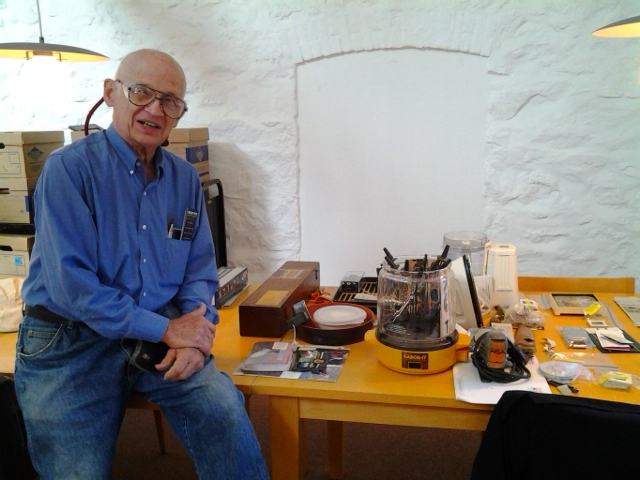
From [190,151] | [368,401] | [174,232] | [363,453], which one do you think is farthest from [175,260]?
[190,151]

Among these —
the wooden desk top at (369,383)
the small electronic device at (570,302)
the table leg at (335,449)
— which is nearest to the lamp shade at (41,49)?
the wooden desk top at (369,383)

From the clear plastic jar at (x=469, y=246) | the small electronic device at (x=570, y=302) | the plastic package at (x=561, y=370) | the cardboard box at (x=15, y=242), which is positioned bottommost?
the plastic package at (x=561, y=370)

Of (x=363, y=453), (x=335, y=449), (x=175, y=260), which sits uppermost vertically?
(x=175, y=260)

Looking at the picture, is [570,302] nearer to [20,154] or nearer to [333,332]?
[333,332]

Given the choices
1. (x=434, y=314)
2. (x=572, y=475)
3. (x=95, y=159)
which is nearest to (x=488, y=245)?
(x=434, y=314)

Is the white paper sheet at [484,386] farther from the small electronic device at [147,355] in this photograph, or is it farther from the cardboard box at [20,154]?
the cardboard box at [20,154]

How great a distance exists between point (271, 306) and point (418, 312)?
0.50m

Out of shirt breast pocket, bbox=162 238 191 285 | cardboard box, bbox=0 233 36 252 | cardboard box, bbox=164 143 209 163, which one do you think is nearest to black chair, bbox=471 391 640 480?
shirt breast pocket, bbox=162 238 191 285

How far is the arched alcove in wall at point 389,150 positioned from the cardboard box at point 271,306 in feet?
4.12

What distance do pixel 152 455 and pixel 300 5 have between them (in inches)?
93.6

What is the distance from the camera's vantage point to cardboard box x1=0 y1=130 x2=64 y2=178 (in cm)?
290

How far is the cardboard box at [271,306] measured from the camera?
1.92 m

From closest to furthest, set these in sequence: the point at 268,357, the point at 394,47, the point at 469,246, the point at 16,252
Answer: the point at 268,357 < the point at 469,246 < the point at 16,252 < the point at 394,47

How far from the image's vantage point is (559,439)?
1189mm
